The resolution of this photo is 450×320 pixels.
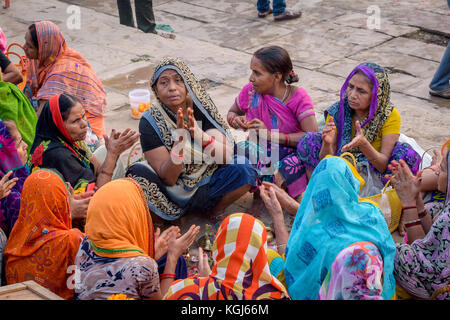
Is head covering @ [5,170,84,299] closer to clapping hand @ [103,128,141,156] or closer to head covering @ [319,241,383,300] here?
clapping hand @ [103,128,141,156]

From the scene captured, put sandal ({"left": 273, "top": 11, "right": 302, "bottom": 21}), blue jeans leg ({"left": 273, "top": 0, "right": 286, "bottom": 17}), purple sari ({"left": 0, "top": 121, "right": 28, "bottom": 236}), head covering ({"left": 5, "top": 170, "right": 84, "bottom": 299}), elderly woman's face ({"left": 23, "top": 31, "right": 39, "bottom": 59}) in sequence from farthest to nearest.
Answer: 1. sandal ({"left": 273, "top": 11, "right": 302, "bottom": 21})
2. blue jeans leg ({"left": 273, "top": 0, "right": 286, "bottom": 17})
3. elderly woman's face ({"left": 23, "top": 31, "right": 39, "bottom": 59})
4. purple sari ({"left": 0, "top": 121, "right": 28, "bottom": 236})
5. head covering ({"left": 5, "top": 170, "right": 84, "bottom": 299})

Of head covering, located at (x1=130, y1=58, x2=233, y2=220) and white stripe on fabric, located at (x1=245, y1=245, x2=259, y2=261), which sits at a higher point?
white stripe on fabric, located at (x1=245, y1=245, x2=259, y2=261)

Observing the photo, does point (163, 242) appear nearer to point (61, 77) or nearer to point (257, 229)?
point (257, 229)

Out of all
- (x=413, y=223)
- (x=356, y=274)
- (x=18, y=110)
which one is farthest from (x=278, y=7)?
(x=356, y=274)

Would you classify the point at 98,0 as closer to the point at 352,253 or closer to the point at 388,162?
the point at 388,162

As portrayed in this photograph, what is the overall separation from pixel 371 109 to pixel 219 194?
4.09ft

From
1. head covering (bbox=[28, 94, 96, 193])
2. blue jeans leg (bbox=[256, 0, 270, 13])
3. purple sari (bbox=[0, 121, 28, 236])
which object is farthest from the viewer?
blue jeans leg (bbox=[256, 0, 270, 13])

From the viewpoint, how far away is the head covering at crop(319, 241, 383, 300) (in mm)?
2207

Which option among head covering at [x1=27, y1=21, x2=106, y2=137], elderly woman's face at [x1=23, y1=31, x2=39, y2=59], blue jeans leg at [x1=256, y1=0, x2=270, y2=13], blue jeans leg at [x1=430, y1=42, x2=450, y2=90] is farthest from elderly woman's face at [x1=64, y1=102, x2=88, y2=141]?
blue jeans leg at [x1=256, y1=0, x2=270, y2=13]

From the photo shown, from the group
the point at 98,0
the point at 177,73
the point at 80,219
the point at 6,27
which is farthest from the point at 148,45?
the point at 80,219

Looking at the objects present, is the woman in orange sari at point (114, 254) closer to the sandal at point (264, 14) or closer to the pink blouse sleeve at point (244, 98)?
the pink blouse sleeve at point (244, 98)

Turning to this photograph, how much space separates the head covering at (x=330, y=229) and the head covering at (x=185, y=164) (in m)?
1.51

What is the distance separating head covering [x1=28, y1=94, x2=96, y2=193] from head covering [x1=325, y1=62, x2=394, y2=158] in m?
1.81

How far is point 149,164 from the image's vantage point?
157 inches
